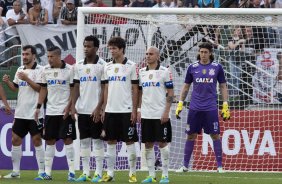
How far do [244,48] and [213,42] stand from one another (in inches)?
26.7

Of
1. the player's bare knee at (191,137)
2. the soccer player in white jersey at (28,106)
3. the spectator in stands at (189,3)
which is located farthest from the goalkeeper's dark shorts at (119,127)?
the spectator in stands at (189,3)

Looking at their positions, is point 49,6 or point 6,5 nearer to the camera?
point 49,6

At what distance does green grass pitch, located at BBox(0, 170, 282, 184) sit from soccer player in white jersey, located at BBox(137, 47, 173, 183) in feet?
1.86

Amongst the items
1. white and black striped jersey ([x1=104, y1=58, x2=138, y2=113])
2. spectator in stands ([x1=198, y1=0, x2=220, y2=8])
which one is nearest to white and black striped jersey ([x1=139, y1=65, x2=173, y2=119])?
white and black striped jersey ([x1=104, y1=58, x2=138, y2=113])

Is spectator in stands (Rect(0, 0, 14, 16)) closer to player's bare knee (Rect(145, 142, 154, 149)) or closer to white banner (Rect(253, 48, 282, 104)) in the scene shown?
white banner (Rect(253, 48, 282, 104))

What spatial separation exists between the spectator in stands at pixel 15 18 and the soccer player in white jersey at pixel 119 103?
7.06 metres

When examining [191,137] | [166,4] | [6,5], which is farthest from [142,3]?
[191,137]

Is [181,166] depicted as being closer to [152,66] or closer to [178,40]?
[178,40]

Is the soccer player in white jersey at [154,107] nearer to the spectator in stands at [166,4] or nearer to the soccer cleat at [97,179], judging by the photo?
the soccer cleat at [97,179]

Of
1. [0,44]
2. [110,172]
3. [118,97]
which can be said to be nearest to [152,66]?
[118,97]

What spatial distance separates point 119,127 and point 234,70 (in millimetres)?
5065

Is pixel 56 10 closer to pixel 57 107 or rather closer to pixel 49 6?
pixel 49 6

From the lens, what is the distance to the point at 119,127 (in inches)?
606

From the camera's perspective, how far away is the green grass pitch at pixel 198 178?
15538 mm
